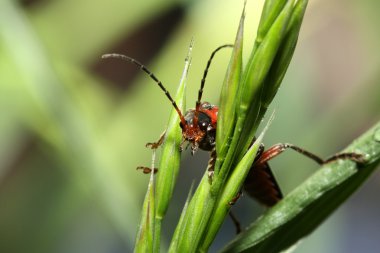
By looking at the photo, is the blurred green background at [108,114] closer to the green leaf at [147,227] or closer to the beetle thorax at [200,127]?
the beetle thorax at [200,127]

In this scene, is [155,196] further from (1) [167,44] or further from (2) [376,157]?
(1) [167,44]

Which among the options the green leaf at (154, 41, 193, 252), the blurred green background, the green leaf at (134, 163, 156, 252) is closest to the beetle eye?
the blurred green background

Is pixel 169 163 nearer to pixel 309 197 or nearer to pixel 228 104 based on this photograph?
pixel 228 104

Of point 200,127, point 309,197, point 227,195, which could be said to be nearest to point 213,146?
point 200,127

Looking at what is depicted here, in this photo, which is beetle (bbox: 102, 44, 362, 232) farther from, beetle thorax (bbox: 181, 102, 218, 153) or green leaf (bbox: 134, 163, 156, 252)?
green leaf (bbox: 134, 163, 156, 252)

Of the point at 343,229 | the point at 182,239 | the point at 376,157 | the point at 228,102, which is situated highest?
the point at 228,102

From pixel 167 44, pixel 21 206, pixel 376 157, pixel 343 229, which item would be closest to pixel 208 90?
pixel 167 44
